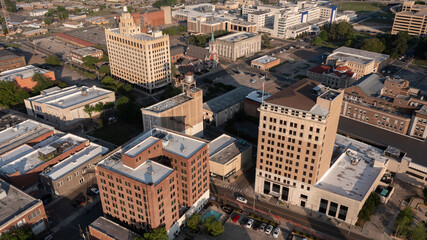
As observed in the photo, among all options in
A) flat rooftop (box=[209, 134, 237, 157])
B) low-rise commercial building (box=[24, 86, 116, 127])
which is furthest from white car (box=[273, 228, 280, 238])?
low-rise commercial building (box=[24, 86, 116, 127])

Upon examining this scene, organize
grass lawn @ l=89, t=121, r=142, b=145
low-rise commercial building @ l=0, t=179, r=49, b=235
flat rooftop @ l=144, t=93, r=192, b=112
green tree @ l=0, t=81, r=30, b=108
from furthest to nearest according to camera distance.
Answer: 1. green tree @ l=0, t=81, r=30, b=108
2. grass lawn @ l=89, t=121, r=142, b=145
3. flat rooftop @ l=144, t=93, r=192, b=112
4. low-rise commercial building @ l=0, t=179, r=49, b=235

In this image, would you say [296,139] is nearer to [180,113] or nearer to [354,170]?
[354,170]

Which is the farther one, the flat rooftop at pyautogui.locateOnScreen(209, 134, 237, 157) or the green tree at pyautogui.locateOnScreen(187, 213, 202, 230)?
the flat rooftop at pyautogui.locateOnScreen(209, 134, 237, 157)

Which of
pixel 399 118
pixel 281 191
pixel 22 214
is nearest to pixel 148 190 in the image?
pixel 22 214

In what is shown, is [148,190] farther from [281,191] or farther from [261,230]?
[281,191]

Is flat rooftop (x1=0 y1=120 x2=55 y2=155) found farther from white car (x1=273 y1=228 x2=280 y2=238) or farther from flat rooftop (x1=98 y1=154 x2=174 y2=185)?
white car (x1=273 y1=228 x2=280 y2=238)

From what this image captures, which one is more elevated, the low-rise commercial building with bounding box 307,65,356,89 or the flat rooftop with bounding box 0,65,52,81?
the flat rooftop with bounding box 0,65,52,81

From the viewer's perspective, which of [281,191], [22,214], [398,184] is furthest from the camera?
[398,184]
